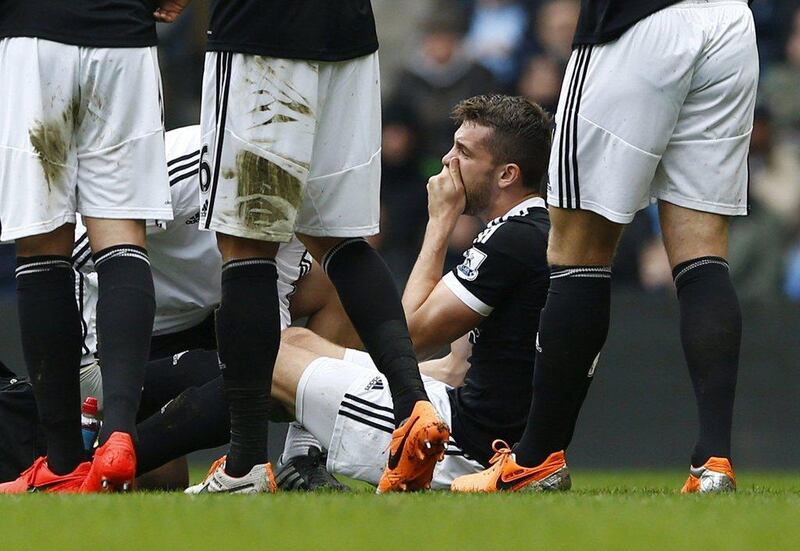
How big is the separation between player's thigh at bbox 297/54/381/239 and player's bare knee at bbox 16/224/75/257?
63cm

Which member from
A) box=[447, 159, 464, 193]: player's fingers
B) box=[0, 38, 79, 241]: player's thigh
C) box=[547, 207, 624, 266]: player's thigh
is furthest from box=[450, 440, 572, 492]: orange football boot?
box=[0, 38, 79, 241]: player's thigh

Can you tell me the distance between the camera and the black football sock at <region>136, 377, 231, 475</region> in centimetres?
405

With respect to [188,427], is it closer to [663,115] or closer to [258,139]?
[258,139]

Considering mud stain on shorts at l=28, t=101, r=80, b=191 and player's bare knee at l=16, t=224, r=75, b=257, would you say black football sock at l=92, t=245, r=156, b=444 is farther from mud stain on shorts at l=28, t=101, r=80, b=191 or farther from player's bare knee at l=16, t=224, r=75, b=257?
mud stain on shorts at l=28, t=101, r=80, b=191

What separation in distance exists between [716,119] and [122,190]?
1.48m

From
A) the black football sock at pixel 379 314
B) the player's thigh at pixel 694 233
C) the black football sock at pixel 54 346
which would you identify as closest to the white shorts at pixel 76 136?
the black football sock at pixel 54 346

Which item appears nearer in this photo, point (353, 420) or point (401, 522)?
point (401, 522)

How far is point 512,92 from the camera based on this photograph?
8.41m

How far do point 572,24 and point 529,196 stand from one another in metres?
4.16

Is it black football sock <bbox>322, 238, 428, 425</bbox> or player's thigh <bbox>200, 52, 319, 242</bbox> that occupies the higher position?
player's thigh <bbox>200, 52, 319, 242</bbox>

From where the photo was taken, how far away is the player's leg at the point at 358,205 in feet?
11.6

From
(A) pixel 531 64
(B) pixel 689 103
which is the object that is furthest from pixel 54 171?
(A) pixel 531 64

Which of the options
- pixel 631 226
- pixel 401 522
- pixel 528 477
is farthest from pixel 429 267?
pixel 631 226

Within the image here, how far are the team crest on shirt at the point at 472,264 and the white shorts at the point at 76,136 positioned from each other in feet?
3.09
